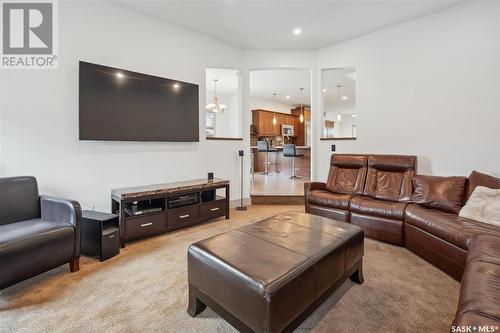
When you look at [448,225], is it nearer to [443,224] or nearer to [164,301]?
[443,224]

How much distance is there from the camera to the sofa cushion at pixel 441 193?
271cm

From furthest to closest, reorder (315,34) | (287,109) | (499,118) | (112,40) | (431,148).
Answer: (287,109), (315,34), (431,148), (112,40), (499,118)

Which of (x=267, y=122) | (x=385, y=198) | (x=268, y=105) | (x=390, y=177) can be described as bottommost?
(x=385, y=198)

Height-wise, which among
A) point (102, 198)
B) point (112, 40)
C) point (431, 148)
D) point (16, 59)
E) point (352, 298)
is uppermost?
point (112, 40)

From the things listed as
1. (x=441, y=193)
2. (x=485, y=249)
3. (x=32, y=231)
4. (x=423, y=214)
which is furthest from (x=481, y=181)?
(x=32, y=231)

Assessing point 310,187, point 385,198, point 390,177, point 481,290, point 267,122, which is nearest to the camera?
point 481,290

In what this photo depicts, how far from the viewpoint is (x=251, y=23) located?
367cm

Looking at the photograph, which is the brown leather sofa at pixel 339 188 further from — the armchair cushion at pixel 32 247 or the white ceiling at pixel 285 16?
the armchair cushion at pixel 32 247

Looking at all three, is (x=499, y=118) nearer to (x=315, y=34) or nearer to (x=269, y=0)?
(x=315, y=34)

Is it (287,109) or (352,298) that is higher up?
(287,109)

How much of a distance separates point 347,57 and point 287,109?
20.1 feet

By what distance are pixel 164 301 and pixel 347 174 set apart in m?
3.09

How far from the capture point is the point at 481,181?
8.59 ft

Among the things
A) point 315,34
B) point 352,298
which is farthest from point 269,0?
point 352,298
